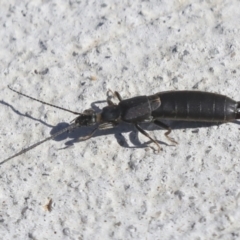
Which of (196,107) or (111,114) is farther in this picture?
(111,114)

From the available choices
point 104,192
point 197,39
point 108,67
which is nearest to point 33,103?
point 108,67

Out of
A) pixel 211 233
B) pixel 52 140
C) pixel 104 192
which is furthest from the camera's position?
pixel 52 140

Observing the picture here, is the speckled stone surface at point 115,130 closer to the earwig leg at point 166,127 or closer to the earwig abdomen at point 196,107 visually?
the earwig leg at point 166,127

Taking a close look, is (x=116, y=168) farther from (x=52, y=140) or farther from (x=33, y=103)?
(x=33, y=103)

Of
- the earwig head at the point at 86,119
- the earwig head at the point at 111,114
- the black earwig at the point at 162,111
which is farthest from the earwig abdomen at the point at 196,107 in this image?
the earwig head at the point at 86,119

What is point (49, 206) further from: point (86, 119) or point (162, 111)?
point (162, 111)

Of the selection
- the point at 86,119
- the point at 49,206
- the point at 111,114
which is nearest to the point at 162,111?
the point at 111,114

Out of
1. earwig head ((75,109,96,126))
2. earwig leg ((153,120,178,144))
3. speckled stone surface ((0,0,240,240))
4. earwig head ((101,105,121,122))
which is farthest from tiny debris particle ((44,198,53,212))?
earwig leg ((153,120,178,144))
